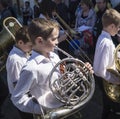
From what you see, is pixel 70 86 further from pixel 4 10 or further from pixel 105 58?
pixel 4 10

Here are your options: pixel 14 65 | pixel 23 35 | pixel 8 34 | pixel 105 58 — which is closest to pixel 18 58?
pixel 14 65

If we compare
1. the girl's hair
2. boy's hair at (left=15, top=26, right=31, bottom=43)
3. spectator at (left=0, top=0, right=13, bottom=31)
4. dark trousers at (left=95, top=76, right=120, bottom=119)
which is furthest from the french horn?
spectator at (left=0, top=0, right=13, bottom=31)

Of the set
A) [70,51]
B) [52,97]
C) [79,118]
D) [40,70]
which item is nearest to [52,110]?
[52,97]

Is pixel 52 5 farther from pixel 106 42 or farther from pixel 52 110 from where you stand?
pixel 52 110

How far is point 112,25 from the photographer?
3.66m

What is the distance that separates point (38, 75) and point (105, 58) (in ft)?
4.15

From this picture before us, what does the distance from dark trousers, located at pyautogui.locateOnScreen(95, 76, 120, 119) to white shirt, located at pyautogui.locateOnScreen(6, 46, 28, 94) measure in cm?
95

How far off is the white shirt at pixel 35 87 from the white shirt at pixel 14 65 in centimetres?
75

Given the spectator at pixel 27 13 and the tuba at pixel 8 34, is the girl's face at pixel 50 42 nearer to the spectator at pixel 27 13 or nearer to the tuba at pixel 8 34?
the tuba at pixel 8 34

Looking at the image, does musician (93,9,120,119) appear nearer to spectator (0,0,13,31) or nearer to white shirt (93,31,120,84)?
white shirt (93,31,120,84)

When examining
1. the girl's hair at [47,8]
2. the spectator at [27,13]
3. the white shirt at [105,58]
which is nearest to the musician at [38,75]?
the white shirt at [105,58]

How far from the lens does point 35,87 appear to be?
8.24ft

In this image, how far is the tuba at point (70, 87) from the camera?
8.16 feet

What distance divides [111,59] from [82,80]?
104cm
